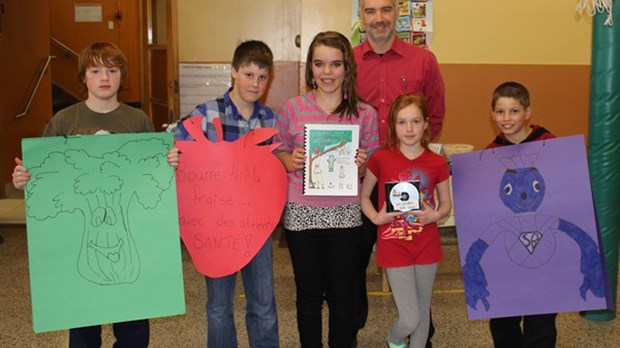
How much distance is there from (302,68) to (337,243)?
9.68 feet

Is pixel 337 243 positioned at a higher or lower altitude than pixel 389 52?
lower

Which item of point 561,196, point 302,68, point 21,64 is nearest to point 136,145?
point 561,196

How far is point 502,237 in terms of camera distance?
257 cm

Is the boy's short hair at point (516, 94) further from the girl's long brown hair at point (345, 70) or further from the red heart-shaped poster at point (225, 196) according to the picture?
the red heart-shaped poster at point (225, 196)

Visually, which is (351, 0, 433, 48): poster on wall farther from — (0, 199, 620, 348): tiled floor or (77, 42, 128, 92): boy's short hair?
(77, 42, 128, 92): boy's short hair

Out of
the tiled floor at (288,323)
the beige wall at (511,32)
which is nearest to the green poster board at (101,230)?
the tiled floor at (288,323)

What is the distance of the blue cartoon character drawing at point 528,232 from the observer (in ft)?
8.32

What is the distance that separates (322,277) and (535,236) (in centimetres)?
83

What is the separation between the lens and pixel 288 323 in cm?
346

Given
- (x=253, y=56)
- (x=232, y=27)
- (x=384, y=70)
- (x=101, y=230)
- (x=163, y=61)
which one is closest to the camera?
(x=101, y=230)

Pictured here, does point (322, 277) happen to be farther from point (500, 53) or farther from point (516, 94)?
point (500, 53)

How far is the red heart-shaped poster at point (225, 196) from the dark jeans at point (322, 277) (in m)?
0.17

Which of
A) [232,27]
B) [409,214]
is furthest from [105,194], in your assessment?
[232,27]

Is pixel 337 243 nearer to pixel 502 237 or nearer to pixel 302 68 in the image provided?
pixel 502 237
